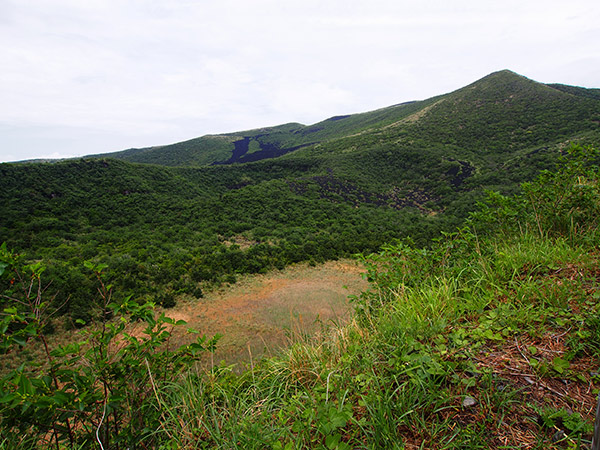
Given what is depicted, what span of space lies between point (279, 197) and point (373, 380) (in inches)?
1204

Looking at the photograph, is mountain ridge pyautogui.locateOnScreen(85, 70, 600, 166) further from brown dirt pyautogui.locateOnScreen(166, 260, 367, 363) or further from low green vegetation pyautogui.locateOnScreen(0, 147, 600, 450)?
low green vegetation pyautogui.locateOnScreen(0, 147, 600, 450)

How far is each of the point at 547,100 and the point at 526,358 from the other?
60771mm

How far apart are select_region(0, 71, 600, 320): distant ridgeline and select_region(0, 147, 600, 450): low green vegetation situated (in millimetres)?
4299

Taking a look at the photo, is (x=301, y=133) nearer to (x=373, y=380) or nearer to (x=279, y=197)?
(x=279, y=197)

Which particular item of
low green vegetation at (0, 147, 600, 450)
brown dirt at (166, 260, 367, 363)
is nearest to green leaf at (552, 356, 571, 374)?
low green vegetation at (0, 147, 600, 450)

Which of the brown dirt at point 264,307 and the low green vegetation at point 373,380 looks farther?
the brown dirt at point 264,307

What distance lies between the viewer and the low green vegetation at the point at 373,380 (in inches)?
52.2

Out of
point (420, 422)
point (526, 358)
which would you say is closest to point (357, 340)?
point (420, 422)

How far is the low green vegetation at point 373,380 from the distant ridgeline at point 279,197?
169 inches

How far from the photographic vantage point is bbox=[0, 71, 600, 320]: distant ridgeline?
1504 cm

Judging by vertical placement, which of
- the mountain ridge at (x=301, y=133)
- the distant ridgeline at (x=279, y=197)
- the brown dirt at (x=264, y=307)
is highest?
the mountain ridge at (x=301, y=133)

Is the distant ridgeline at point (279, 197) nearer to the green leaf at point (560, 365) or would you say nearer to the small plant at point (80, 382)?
the small plant at point (80, 382)

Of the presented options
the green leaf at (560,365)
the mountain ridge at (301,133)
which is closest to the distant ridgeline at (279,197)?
the mountain ridge at (301,133)

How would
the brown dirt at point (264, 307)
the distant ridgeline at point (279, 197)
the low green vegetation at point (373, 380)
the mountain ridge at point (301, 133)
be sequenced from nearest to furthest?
the low green vegetation at point (373, 380) → the brown dirt at point (264, 307) → the distant ridgeline at point (279, 197) → the mountain ridge at point (301, 133)
